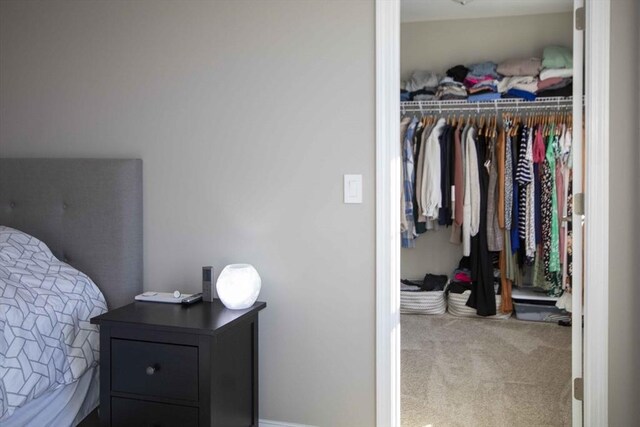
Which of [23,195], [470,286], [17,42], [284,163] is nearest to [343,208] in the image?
[284,163]

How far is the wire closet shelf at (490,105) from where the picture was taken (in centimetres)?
415

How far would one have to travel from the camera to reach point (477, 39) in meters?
4.57

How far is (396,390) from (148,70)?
68.7 inches

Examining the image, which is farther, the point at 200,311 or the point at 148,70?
the point at 148,70

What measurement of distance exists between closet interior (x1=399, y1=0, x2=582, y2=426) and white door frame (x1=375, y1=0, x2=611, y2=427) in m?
1.30

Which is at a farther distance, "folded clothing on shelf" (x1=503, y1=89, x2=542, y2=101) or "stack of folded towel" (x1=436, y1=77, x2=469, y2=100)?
"stack of folded towel" (x1=436, y1=77, x2=469, y2=100)

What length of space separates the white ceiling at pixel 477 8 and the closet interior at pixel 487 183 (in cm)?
2

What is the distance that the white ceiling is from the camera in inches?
166

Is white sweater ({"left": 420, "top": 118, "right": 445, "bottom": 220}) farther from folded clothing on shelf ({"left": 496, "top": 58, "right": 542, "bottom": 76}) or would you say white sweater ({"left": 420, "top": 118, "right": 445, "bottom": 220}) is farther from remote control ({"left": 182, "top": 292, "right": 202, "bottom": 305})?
remote control ({"left": 182, "top": 292, "right": 202, "bottom": 305})

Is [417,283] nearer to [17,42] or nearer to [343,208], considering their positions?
[343,208]

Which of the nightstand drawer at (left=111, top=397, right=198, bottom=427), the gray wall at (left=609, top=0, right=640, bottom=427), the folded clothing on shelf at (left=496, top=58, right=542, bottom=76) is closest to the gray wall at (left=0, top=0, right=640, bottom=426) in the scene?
the gray wall at (left=609, top=0, right=640, bottom=427)

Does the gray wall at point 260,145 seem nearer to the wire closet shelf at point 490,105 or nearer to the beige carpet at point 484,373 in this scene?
the beige carpet at point 484,373

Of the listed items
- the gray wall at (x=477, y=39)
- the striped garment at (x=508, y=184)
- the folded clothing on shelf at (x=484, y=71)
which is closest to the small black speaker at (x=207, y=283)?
the striped garment at (x=508, y=184)

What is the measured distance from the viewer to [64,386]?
212cm
